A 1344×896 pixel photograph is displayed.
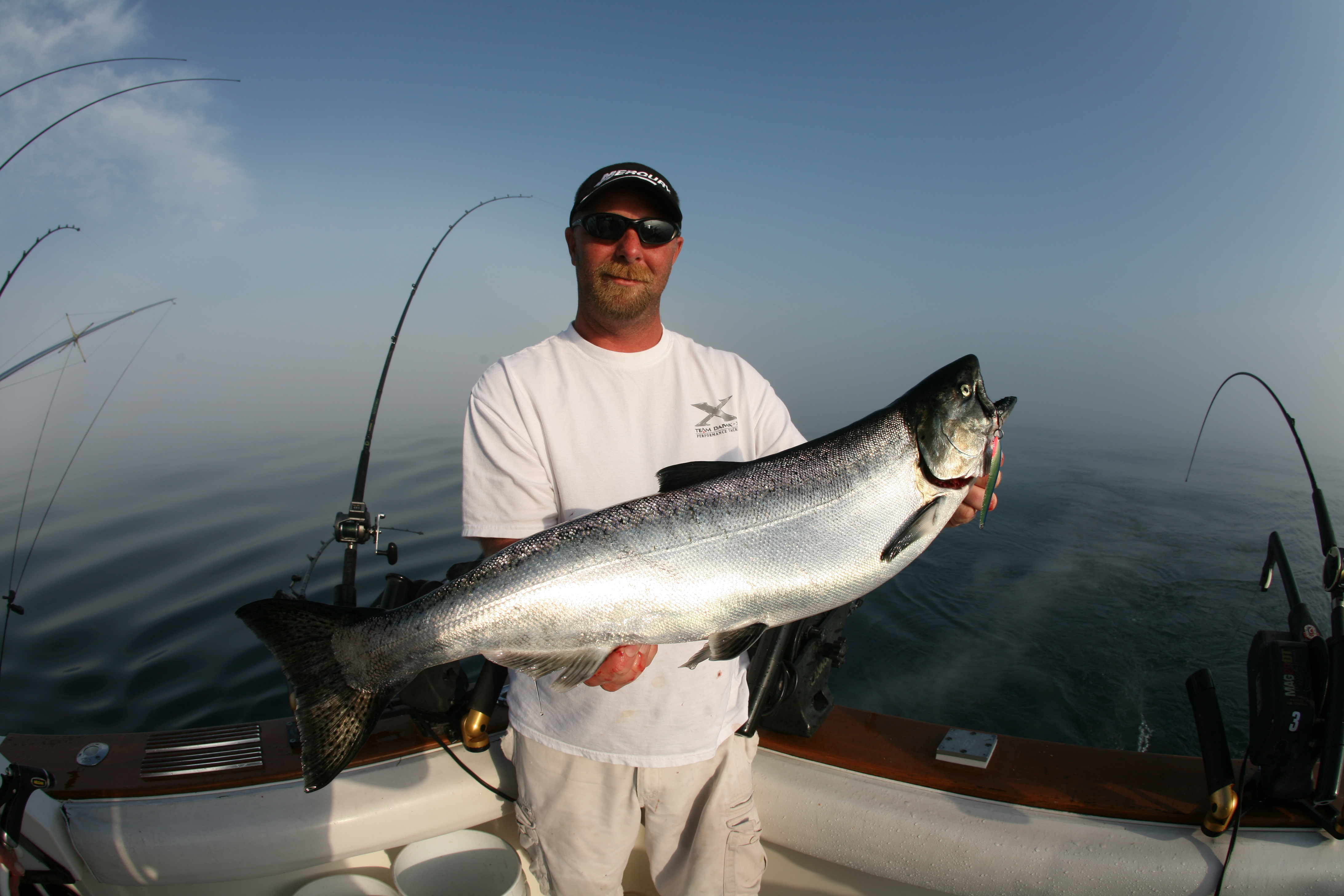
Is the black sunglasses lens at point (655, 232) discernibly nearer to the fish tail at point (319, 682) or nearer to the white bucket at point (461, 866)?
the fish tail at point (319, 682)

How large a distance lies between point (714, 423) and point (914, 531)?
3.15 ft

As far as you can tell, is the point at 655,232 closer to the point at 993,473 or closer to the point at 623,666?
the point at 993,473

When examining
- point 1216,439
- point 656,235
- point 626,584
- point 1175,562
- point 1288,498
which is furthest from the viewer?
point 1216,439

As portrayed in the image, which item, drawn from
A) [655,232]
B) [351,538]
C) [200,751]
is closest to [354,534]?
[351,538]

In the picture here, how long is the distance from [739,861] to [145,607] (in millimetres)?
7174

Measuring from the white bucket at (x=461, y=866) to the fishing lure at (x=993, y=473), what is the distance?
2663mm

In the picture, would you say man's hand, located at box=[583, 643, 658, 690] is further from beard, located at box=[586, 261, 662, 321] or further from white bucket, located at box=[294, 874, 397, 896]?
white bucket, located at box=[294, 874, 397, 896]

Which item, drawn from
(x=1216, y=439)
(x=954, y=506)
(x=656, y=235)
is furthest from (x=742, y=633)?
(x=1216, y=439)

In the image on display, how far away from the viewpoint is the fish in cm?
207

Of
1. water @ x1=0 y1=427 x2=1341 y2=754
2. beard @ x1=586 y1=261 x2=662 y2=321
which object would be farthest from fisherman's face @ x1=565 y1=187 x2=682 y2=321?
water @ x1=0 y1=427 x2=1341 y2=754

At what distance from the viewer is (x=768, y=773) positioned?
295cm

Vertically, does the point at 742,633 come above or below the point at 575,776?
above

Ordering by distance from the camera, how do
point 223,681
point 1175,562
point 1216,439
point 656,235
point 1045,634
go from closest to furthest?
point 656,235 → point 223,681 → point 1045,634 → point 1175,562 → point 1216,439

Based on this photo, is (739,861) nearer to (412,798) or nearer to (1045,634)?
(412,798)
